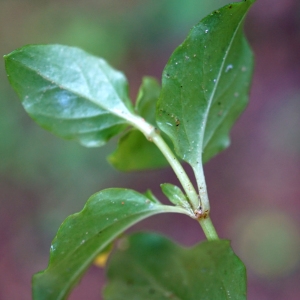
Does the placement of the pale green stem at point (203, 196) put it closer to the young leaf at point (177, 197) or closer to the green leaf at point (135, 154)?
the young leaf at point (177, 197)

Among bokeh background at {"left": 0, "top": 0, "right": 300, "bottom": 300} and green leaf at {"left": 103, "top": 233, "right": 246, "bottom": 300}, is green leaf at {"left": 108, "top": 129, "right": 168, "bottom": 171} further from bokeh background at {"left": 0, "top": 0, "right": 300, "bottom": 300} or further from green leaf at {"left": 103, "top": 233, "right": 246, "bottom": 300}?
bokeh background at {"left": 0, "top": 0, "right": 300, "bottom": 300}

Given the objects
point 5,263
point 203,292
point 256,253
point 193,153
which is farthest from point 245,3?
point 5,263

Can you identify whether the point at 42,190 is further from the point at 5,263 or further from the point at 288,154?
the point at 288,154

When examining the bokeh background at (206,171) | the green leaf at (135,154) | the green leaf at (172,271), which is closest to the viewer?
the green leaf at (172,271)

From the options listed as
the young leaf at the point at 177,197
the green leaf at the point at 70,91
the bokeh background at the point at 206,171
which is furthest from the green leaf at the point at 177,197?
the bokeh background at the point at 206,171

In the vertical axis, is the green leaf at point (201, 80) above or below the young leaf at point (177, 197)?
above

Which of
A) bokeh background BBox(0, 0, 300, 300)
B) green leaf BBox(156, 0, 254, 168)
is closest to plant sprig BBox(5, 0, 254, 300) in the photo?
green leaf BBox(156, 0, 254, 168)

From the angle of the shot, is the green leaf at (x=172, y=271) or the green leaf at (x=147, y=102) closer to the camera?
the green leaf at (x=172, y=271)
